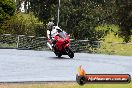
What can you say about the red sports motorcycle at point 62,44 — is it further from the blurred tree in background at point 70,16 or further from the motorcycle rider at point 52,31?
the blurred tree in background at point 70,16

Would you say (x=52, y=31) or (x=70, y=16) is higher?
(x=52, y=31)

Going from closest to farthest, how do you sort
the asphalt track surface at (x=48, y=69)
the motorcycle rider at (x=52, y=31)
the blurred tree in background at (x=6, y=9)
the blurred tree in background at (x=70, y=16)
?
the asphalt track surface at (x=48, y=69) → the motorcycle rider at (x=52, y=31) → the blurred tree in background at (x=6, y=9) → the blurred tree in background at (x=70, y=16)

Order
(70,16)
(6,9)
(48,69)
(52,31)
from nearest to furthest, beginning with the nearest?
1. (48,69)
2. (52,31)
3. (6,9)
4. (70,16)

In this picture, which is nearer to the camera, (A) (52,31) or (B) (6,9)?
(A) (52,31)

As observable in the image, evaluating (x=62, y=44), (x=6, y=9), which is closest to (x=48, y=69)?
(x=62, y=44)

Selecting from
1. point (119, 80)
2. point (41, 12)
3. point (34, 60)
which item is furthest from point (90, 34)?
point (119, 80)

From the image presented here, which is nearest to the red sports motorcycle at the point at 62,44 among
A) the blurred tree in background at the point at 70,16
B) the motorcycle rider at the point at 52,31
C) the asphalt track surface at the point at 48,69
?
the motorcycle rider at the point at 52,31

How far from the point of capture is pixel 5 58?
64.0ft

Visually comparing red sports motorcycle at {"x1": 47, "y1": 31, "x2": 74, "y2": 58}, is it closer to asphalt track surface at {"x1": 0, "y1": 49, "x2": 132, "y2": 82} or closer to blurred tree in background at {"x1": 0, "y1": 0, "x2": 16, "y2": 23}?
asphalt track surface at {"x1": 0, "y1": 49, "x2": 132, "y2": 82}

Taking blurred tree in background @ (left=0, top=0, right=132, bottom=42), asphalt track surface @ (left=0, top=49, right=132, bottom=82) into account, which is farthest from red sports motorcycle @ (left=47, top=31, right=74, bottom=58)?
blurred tree in background @ (left=0, top=0, right=132, bottom=42)

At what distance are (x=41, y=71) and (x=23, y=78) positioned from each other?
6.63ft

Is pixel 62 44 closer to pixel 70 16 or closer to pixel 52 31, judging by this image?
pixel 52 31

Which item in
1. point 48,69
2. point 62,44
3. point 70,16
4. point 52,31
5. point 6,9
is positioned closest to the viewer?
point 48,69

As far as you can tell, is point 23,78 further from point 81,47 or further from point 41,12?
point 41,12
